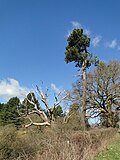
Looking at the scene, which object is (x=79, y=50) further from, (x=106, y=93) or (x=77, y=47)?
(x=106, y=93)

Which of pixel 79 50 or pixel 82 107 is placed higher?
pixel 79 50

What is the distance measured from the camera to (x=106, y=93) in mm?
30078

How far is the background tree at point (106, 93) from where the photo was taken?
29.8 metres

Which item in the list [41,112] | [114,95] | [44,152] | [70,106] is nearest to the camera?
[44,152]

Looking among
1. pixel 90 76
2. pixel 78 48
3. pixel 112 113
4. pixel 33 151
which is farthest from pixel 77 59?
pixel 33 151

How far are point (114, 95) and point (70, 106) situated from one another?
6.59m

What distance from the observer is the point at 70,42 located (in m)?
26.5

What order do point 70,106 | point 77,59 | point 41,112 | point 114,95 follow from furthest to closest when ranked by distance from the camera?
point 114,95 → point 70,106 → point 77,59 → point 41,112

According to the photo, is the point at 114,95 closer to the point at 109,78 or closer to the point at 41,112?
the point at 109,78

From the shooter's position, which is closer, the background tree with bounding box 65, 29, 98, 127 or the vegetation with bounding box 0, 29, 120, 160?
the vegetation with bounding box 0, 29, 120, 160

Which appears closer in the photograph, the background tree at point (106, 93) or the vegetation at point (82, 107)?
the vegetation at point (82, 107)

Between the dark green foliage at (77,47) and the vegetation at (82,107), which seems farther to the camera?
the dark green foliage at (77,47)

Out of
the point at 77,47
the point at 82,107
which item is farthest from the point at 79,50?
the point at 82,107

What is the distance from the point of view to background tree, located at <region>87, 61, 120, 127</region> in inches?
1172
